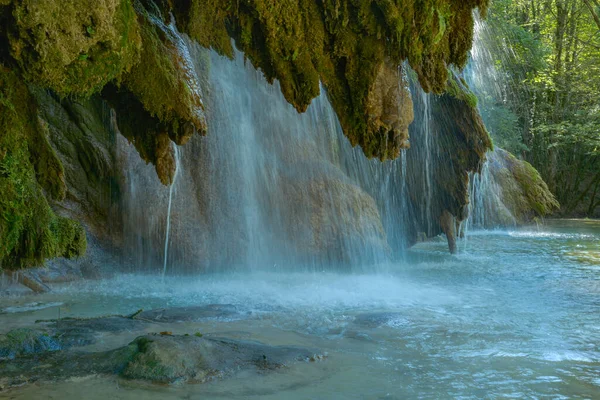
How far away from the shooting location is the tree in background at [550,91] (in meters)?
28.3

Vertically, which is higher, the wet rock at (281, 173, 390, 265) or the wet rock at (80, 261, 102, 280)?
the wet rock at (281, 173, 390, 265)

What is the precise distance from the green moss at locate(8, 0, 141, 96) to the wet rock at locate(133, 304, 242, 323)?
3541 mm

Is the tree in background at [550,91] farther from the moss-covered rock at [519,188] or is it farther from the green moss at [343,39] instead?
the green moss at [343,39]

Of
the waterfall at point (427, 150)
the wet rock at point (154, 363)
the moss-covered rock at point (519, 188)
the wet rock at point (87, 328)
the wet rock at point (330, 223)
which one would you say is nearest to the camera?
the wet rock at point (154, 363)

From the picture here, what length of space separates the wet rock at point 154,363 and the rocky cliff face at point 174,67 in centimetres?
81

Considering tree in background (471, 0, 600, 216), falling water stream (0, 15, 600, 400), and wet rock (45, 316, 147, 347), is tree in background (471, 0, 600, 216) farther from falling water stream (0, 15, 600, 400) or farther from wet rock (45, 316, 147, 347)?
wet rock (45, 316, 147, 347)

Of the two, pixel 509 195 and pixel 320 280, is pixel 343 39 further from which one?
pixel 509 195

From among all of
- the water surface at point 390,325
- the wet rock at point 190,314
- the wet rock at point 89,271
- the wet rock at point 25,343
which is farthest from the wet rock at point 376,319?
the wet rock at point 89,271

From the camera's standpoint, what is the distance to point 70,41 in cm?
379

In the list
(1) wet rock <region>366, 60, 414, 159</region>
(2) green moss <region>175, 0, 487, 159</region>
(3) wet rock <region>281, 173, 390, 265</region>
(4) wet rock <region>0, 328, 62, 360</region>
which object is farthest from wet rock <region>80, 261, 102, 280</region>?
(1) wet rock <region>366, 60, 414, 159</region>

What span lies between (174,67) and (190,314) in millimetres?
3115

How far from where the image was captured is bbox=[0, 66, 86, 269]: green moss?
14.9 ft

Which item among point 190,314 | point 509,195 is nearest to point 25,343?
point 190,314

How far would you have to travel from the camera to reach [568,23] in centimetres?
3141
